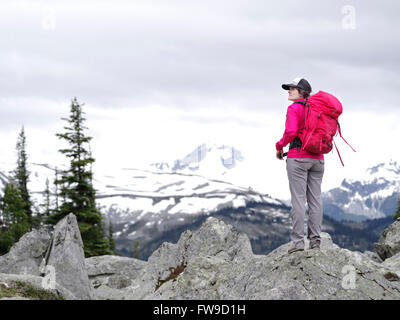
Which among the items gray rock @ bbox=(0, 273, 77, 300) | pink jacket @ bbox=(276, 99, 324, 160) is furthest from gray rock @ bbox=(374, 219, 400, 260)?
gray rock @ bbox=(0, 273, 77, 300)

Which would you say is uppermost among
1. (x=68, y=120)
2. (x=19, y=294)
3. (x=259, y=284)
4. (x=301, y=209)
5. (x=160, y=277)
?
(x=68, y=120)

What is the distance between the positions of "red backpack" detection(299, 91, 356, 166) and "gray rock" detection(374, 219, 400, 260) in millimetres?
13259

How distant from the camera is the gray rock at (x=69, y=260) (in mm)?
20078

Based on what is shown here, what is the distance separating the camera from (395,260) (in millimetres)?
17969

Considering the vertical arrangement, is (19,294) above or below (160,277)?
above

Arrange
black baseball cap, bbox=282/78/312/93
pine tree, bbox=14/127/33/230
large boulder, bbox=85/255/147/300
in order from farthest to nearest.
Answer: pine tree, bbox=14/127/33/230 < large boulder, bbox=85/255/147/300 < black baseball cap, bbox=282/78/312/93

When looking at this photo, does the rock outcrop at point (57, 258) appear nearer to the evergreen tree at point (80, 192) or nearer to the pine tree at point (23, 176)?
the evergreen tree at point (80, 192)

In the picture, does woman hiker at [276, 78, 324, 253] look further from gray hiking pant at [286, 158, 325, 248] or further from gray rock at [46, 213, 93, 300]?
gray rock at [46, 213, 93, 300]

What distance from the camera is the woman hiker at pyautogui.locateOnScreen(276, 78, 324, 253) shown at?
10.8m

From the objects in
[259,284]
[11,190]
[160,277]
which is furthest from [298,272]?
[11,190]

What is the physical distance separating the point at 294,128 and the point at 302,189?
1.44 meters

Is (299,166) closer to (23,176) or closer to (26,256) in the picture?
(26,256)
